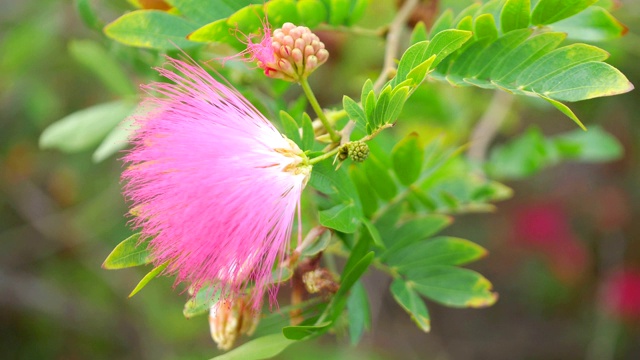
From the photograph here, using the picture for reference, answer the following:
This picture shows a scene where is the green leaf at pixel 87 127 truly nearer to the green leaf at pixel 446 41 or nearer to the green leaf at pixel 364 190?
the green leaf at pixel 364 190

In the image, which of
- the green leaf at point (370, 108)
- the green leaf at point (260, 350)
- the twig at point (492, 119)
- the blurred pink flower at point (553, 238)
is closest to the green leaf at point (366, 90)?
the green leaf at point (370, 108)

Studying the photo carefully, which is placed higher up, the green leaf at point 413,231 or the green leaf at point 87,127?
the green leaf at point 87,127

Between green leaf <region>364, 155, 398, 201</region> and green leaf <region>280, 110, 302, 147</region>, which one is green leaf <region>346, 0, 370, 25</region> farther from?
green leaf <region>280, 110, 302, 147</region>

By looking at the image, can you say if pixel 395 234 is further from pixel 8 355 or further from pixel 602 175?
pixel 8 355

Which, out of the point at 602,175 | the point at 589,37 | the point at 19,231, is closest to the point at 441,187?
the point at 589,37

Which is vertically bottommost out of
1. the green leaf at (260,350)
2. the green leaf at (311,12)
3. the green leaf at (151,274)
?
the green leaf at (260,350)

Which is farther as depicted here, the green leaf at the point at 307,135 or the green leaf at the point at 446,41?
the green leaf at the point at 307,135

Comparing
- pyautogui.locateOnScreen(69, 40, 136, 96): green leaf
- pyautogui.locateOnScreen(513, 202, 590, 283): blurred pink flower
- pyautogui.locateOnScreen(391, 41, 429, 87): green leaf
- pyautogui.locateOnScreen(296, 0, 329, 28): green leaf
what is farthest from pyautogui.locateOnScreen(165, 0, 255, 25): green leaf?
pyautogui.locateOnScreen(513, 202, 590, 283): blurred pink flower
